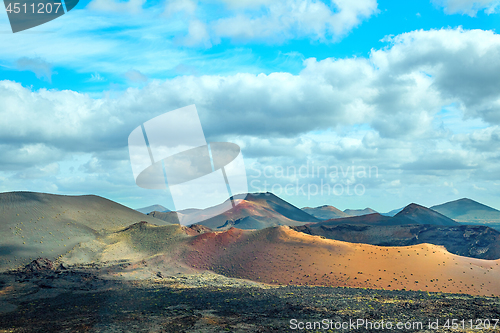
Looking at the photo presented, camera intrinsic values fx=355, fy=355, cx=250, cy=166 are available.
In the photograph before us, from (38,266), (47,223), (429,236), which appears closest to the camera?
(38,266)

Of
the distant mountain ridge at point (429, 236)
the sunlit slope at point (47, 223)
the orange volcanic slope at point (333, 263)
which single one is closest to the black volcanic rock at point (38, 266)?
the sunlit slope at point (47, 223)

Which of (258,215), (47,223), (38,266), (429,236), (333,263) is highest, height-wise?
(47,223)

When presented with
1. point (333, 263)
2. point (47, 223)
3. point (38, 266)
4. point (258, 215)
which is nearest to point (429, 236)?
point (333, 263)

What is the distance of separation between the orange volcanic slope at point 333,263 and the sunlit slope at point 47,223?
19.4 meters

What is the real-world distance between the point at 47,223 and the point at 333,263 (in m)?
44.3

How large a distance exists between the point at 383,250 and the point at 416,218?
279 ft

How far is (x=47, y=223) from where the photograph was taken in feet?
184

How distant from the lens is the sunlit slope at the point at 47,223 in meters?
47.2

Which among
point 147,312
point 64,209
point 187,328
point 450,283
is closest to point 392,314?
point 187,328

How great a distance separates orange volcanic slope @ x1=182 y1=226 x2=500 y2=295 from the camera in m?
37.1

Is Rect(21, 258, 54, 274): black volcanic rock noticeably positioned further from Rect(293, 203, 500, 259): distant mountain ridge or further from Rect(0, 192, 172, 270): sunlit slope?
Rect(293, 203, 500, 259): distant mountain ridge

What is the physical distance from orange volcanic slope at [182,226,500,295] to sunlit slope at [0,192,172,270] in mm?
19397

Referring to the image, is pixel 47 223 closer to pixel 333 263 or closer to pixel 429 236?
pixel 333 263

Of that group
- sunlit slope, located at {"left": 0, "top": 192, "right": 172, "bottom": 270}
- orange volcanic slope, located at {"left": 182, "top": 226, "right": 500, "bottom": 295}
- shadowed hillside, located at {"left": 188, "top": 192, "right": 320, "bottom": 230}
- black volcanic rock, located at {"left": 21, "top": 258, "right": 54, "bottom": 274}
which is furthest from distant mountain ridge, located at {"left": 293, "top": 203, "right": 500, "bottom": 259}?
black volcanic rock, located at {"left": 21, "top": 258, "right": 54, "bottom": 274}
